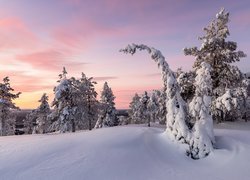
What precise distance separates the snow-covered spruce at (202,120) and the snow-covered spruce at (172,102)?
489 millimetres

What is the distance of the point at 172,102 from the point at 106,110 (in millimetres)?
40060

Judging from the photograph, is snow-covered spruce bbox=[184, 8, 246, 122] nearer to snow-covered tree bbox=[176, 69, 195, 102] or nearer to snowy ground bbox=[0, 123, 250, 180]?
snow-covered tree bbox=[176, 69, 195, 102]

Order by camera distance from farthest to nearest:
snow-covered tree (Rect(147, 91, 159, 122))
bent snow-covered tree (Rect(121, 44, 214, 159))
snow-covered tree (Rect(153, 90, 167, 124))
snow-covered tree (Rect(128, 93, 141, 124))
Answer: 1. snow-covered tree (Rect(128, 93, 141, 124))
2. snow-covered tree (Rect(147, 91, 159, 122))
3. snow-covered tree (Rect(153, 90, 167, 124))
4. bent snow-covered tree (Rect(121, 44, 214, 159))

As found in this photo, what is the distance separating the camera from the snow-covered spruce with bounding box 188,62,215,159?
13844 mm

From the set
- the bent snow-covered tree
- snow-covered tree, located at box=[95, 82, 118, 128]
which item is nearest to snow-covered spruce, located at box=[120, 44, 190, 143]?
the bent snow-covered tree

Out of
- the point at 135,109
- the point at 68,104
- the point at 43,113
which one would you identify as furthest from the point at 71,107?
the point at 135,109

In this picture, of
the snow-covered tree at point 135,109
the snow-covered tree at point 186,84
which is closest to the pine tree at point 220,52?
the snow-covered tree at point 186,84

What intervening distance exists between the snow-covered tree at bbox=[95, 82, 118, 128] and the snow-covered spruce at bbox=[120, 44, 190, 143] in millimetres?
36778

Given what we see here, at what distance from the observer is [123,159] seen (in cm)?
1293

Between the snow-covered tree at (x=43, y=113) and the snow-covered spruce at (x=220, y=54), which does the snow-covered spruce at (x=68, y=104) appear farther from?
the snow-covered tree at (x=43, y=113)

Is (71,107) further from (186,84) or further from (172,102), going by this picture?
(172,102)

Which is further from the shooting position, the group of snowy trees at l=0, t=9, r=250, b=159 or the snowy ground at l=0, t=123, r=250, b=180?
the group of snowy trees at l=0, t=9, r=250, b=159

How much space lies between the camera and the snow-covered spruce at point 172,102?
14.9 m

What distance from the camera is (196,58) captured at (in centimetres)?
3095
